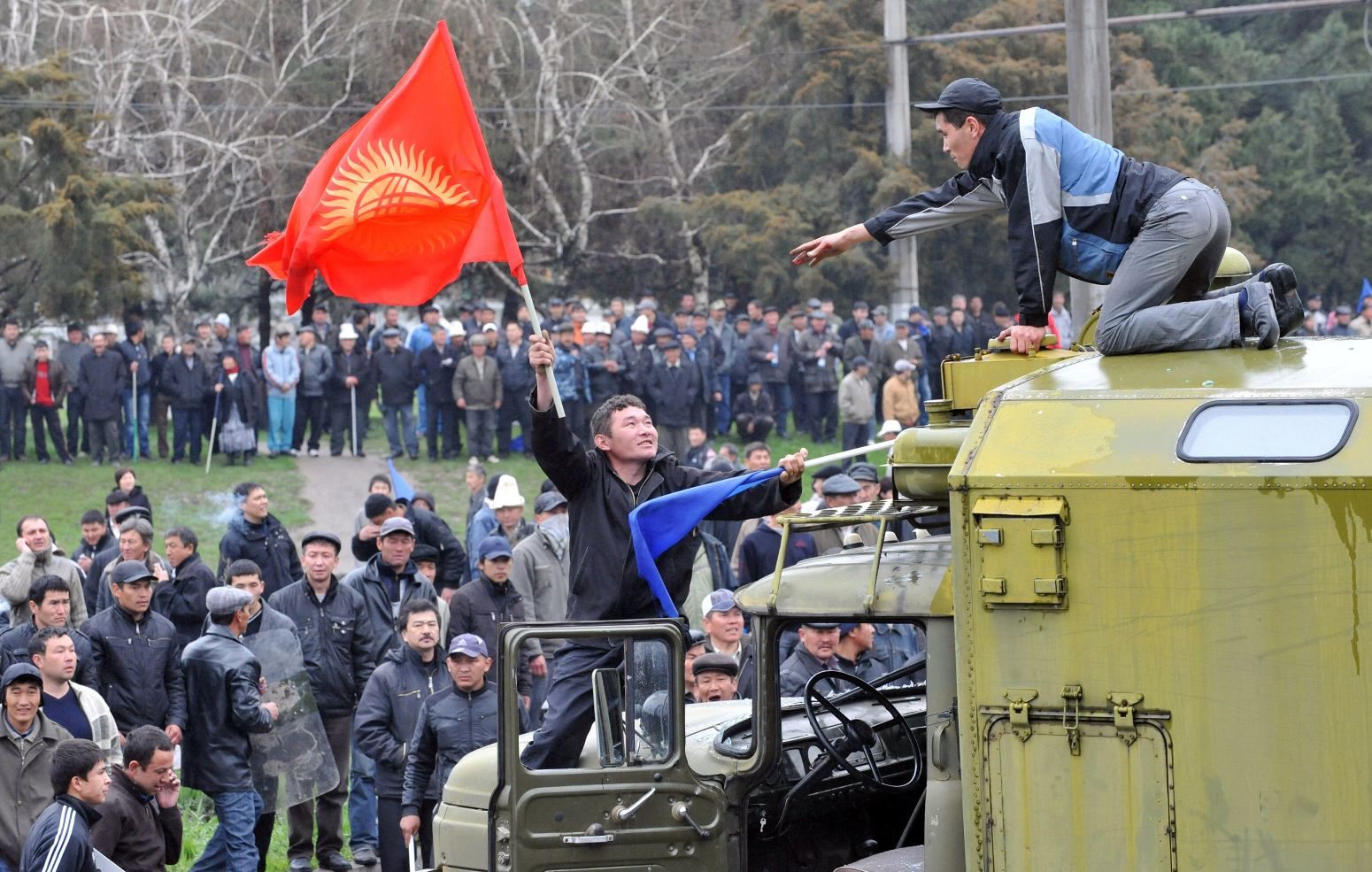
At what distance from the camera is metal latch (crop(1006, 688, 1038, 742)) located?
504 centimetres

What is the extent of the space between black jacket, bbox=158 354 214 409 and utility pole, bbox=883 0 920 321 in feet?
28.8

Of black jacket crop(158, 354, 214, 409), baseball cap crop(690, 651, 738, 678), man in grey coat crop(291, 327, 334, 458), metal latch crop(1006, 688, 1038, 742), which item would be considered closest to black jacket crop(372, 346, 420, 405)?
man in grey coat crop(291, 327, 334, 458)

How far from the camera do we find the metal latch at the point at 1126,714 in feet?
16.2

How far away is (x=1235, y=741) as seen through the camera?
483 centimetres

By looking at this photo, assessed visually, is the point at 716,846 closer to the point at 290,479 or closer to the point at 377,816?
the point at 377,816

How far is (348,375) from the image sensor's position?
22656mm

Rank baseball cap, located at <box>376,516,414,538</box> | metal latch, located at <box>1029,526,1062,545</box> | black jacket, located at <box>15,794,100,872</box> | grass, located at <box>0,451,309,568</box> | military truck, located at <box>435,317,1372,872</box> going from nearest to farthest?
1. military truck, located at <box>435,317,1372,872</box>
2. metal latch, located at <box>1029,526,1062,545</box>
3. black jacket, located at <box>15,794,100,872</box>
4. baseball cap, located at <box>376,516,414,538</box>
5. grass, located at <box>0,451,309,568</box>

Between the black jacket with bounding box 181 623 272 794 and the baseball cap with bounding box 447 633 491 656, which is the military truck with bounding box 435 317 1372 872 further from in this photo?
the black jacket with bounding box 181 623 272 794

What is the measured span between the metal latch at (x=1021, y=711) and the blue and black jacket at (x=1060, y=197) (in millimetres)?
1543

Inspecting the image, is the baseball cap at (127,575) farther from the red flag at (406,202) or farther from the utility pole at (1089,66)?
the utility pole at (1089,66)

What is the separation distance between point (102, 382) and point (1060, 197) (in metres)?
17.3

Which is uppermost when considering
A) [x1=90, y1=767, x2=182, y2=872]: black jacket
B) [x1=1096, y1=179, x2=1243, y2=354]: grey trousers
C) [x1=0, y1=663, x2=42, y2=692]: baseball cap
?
[x1=1096, y1=179, x2=1243, y2=354]: grey trousers

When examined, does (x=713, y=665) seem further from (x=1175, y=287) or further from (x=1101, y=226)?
(x=1175, y=287)

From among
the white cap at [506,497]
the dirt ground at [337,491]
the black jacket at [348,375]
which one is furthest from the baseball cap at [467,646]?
the black jacket at [348,375]
